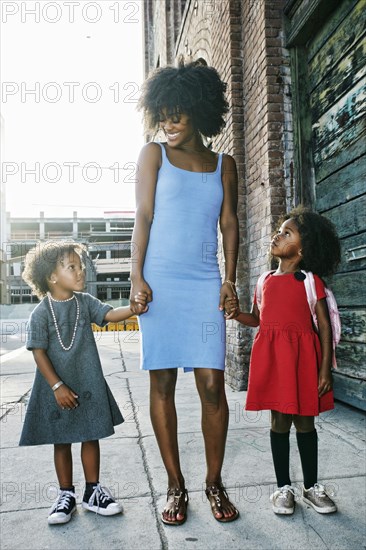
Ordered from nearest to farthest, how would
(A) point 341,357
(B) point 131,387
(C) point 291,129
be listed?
(A) point 341,357
(C) point 291,129
(B) point 131,387

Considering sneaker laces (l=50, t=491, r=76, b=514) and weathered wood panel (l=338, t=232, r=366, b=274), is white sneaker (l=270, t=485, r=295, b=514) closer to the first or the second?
sneaker laces (l=50, t=491, r=76, b=514)

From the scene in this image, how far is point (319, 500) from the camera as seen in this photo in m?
2.16

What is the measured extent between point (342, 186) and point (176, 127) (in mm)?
1924

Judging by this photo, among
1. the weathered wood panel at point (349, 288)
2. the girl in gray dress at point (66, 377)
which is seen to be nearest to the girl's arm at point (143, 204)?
the girl in gray dress at point (66, 377)

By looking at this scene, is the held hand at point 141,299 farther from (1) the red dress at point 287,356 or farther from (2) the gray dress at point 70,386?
(1) the red dress at point 287,356

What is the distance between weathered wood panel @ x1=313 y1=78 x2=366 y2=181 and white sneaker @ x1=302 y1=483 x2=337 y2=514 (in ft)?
7.72

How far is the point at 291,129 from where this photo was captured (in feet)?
14.5

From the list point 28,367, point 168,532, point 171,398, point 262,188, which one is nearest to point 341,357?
point 262,188

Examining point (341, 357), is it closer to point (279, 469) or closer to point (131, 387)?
point (279, 469)

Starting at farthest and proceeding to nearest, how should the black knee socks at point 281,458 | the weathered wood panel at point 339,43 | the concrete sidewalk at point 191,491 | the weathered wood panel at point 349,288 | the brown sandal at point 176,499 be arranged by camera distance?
1. the weathered wood panel at point 349,288
2. the weathered wood panel at point 339,43
3. the black knee socks at point 281,458
4. the brown sandal at point 176,499
5. the concrete sidewalk at point 191,491

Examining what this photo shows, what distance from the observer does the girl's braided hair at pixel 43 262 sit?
2.36m

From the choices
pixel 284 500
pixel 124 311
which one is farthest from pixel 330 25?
pixel 284 500

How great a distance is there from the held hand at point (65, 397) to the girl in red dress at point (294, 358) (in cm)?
83

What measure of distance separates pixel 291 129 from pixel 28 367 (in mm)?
5645
